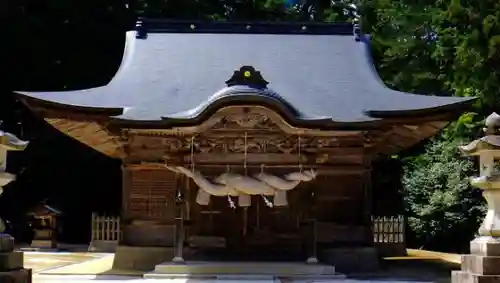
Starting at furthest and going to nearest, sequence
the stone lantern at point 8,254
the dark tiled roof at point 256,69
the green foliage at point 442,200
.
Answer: the green foliage at point 442,200
the dark tiled roof at point 256,69
the stone lantern at point 8,254

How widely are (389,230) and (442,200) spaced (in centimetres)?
344

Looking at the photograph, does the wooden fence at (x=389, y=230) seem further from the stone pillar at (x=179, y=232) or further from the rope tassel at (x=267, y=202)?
the stone pillar at (x=179, y=232)

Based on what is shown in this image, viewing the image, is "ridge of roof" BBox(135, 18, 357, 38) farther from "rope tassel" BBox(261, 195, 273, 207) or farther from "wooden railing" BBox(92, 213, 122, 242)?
"wooden railing" BBox(92, 213, 122, 242)

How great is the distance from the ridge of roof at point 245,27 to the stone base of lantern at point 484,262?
7.01 meters

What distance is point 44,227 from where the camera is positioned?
705 inches

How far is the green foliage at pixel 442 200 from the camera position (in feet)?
60.1

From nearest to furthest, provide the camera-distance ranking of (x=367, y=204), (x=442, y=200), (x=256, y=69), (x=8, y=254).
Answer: (x=8, y=254) → (x=367, y=204) → (x=256, y=69) → (x=442, y=200)

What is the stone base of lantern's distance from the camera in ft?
25.9

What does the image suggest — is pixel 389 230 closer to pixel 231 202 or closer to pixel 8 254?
pixel 231 202

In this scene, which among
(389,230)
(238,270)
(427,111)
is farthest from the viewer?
(389,230)

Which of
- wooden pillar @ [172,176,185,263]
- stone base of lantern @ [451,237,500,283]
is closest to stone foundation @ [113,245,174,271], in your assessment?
wooden pillar @ [172,176,185,263]

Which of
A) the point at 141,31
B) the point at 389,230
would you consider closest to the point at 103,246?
the point at 141,31

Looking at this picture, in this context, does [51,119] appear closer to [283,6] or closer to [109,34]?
[109,34]

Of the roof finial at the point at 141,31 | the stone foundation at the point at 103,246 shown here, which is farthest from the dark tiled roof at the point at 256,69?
the stone foundation at the point at 103,246
